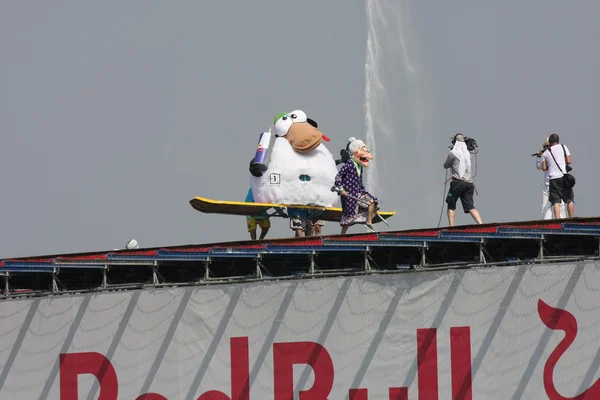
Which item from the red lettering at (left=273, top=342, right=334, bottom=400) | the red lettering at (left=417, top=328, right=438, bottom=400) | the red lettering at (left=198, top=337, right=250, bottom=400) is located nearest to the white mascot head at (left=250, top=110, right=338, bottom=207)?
the red lettering at (left=198, top=337, right=250, bottom=400)

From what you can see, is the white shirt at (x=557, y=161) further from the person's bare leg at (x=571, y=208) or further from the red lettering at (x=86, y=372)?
the red lettering at (x=86, y=372)

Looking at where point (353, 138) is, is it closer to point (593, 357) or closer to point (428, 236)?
point (428, 236)

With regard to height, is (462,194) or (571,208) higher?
(462,194)

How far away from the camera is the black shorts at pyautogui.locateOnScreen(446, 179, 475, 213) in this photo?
3412cm

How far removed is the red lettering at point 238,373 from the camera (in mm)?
32406

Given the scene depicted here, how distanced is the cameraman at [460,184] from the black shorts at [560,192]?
186cm

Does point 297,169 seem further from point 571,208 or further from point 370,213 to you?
point 571,208

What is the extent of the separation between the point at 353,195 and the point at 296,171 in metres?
3.08

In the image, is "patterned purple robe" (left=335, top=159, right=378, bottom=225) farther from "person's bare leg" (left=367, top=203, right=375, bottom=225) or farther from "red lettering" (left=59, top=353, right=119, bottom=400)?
"red lettering" (left=59, top=353, right=119, bottom=400)

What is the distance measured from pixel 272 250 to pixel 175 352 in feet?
10.8

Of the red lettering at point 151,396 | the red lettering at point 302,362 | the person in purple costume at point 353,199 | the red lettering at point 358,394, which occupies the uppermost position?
the person in purple costume at point 353,199

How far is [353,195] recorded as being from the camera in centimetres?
3394

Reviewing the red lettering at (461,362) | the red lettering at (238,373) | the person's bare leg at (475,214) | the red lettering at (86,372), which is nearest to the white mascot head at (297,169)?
the person's bare leg at (475,214)

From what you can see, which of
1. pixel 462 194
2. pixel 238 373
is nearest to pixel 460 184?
pixel 462 194
